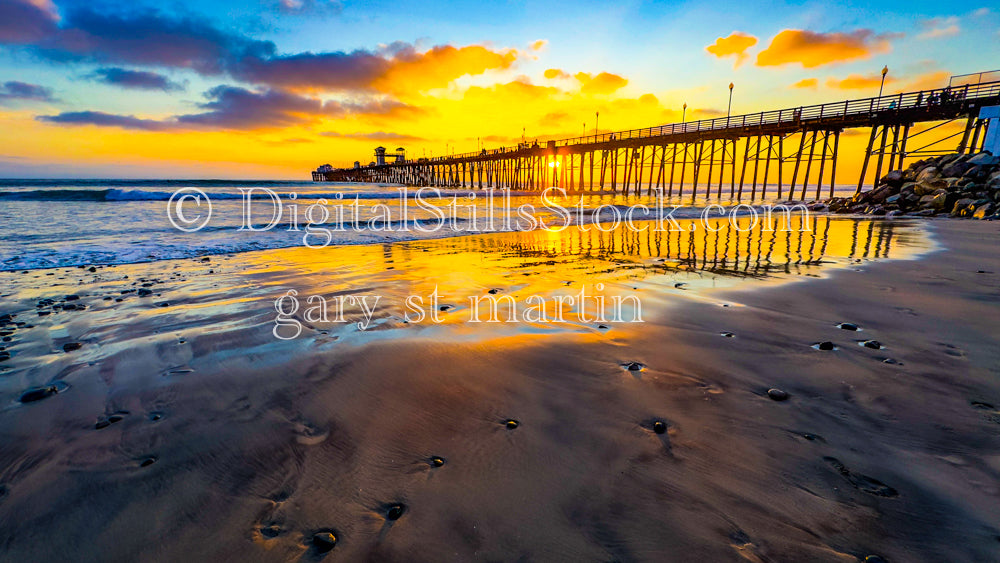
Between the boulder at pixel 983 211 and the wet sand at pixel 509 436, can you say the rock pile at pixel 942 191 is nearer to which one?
the boulder at pixel 983 211

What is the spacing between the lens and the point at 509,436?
84.3 inches

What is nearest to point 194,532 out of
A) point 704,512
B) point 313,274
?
point 704,512

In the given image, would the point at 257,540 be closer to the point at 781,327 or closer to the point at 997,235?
the point at 781,327

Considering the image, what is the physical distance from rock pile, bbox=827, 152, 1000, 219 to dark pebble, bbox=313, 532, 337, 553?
2228cm

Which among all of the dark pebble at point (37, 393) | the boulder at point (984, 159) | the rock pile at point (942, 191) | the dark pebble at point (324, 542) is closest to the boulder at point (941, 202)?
the rock pile at point (942, 191)

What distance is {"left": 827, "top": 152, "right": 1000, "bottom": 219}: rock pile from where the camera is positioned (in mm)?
15227

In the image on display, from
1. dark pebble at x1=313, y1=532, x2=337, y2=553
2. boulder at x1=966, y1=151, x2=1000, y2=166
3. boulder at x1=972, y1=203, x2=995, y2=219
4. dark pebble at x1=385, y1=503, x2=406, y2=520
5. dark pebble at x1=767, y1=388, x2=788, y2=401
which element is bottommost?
dark pebble at x1=313, y1=532, x2=337, y2=553

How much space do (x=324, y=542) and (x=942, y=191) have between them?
82.0 feet

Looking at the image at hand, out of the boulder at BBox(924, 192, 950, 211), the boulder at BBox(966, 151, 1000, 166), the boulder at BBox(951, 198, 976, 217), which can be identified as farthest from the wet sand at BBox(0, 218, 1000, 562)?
the boulder at BBox(966, 151, 1000, 166)

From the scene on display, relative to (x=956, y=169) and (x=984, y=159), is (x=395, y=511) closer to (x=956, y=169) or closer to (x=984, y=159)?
(x=956, y=169)

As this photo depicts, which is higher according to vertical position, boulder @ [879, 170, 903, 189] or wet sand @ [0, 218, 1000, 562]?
boulder @ [879, 170, 903, 189]

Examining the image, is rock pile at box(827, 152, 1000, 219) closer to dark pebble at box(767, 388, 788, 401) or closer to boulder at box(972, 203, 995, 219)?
boulder at box(972, 203, 995, 219)

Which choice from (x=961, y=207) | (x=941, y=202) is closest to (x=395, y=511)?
(x=961, y=207)

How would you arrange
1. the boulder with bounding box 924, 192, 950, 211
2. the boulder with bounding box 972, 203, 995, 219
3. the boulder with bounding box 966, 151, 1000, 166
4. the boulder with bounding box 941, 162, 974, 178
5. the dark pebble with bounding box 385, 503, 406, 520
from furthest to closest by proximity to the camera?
the boulder with bounding box 941, 162, 974, 178 → the boulder with bounding box 966, 151, 1000, 166 → the boulder with bounding box 924, 192, 950, 211 → the boulder with bounding box 972, 203, 995, 219 → the dark pebble with bounding box 385, 503, 406, 520
